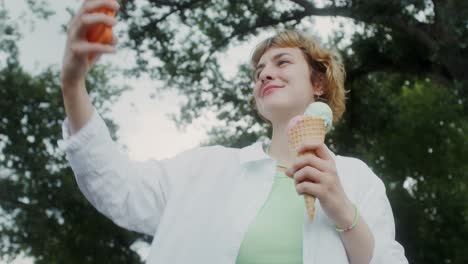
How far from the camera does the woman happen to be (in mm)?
1708

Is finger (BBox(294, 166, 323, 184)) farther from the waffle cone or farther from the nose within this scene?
the nose

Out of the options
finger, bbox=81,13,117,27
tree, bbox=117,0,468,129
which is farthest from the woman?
tree, bbox=117,0,468,129

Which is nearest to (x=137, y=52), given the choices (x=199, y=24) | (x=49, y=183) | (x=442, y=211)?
(x=199, y=24)

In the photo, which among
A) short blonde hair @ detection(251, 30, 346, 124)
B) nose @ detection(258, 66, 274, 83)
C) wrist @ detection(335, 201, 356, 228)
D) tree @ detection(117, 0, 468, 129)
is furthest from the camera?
tree @ detection(117, 0, 468, 129)

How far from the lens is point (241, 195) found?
1.98 m

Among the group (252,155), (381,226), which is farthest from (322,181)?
(252,155)

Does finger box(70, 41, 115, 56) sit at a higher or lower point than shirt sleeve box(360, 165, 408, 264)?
higher

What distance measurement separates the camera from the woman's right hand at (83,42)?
1410 millimetres

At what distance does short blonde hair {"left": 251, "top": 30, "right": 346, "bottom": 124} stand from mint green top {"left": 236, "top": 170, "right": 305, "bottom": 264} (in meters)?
0.54

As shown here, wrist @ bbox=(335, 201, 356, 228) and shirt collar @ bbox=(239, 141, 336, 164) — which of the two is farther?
shirt collar @ bbox=(239, 141, 336, 164)

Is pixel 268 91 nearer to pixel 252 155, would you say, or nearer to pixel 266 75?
pixel 266 75

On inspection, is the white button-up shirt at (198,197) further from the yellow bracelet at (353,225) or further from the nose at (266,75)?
the nose at (266,75)

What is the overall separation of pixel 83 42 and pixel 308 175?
2.14 feet

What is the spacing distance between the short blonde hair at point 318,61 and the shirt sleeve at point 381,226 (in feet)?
1.49
